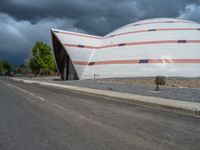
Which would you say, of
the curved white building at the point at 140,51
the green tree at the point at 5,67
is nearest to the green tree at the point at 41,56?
the curved white building at the point at 140,51

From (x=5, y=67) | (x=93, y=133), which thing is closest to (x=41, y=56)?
(x=93, y=133)

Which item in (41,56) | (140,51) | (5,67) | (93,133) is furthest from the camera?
(5,67)

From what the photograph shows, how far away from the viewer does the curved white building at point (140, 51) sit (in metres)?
40.8

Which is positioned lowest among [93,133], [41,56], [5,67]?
[93,133]

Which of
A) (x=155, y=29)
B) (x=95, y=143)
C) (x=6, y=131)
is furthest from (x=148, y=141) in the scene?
(x=155, y=29)

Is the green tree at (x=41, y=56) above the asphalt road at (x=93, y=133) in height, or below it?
above

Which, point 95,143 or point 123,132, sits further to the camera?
point 123,132

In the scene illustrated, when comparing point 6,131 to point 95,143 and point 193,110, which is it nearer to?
point 95,143

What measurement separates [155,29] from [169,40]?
4235mm

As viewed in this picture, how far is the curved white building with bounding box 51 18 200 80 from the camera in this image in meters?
40.8

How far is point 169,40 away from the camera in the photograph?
1702 inches

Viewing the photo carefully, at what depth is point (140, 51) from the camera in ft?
143

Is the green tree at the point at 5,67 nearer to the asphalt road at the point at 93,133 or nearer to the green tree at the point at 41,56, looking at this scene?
the green tree at the point at 41,56

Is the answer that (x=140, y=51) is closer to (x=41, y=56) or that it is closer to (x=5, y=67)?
(x=41, y=56)
